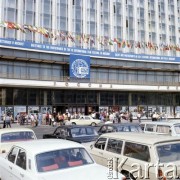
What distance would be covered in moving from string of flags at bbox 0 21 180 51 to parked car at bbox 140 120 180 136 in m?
26.9

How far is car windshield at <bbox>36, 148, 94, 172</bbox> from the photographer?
5.92 meters

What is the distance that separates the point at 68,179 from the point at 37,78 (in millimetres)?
33702

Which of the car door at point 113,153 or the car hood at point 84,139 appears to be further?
the car hood at point 84,139

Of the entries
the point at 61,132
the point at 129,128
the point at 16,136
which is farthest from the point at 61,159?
the point at 129,128

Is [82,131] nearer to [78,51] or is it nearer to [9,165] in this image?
[9,165]

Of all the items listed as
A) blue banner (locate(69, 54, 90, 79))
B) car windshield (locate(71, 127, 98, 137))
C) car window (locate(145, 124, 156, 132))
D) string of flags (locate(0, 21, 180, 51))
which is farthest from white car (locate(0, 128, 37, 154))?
blue banner (locate(69, 54, 90, 79))

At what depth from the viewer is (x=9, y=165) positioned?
690 cm

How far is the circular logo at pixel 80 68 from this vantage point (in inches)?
1594

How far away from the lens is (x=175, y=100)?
2048 inches

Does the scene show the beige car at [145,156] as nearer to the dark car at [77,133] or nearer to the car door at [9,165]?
the car door at [9,165]

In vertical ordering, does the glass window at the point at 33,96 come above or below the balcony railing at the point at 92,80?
below

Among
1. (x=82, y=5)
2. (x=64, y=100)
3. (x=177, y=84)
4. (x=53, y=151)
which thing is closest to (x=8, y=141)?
(x=53, y=151)

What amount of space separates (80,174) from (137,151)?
90.2 inches

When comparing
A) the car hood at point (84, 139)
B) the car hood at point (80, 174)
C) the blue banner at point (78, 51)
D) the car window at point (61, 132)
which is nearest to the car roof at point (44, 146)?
the car hood at point (80, 174)
